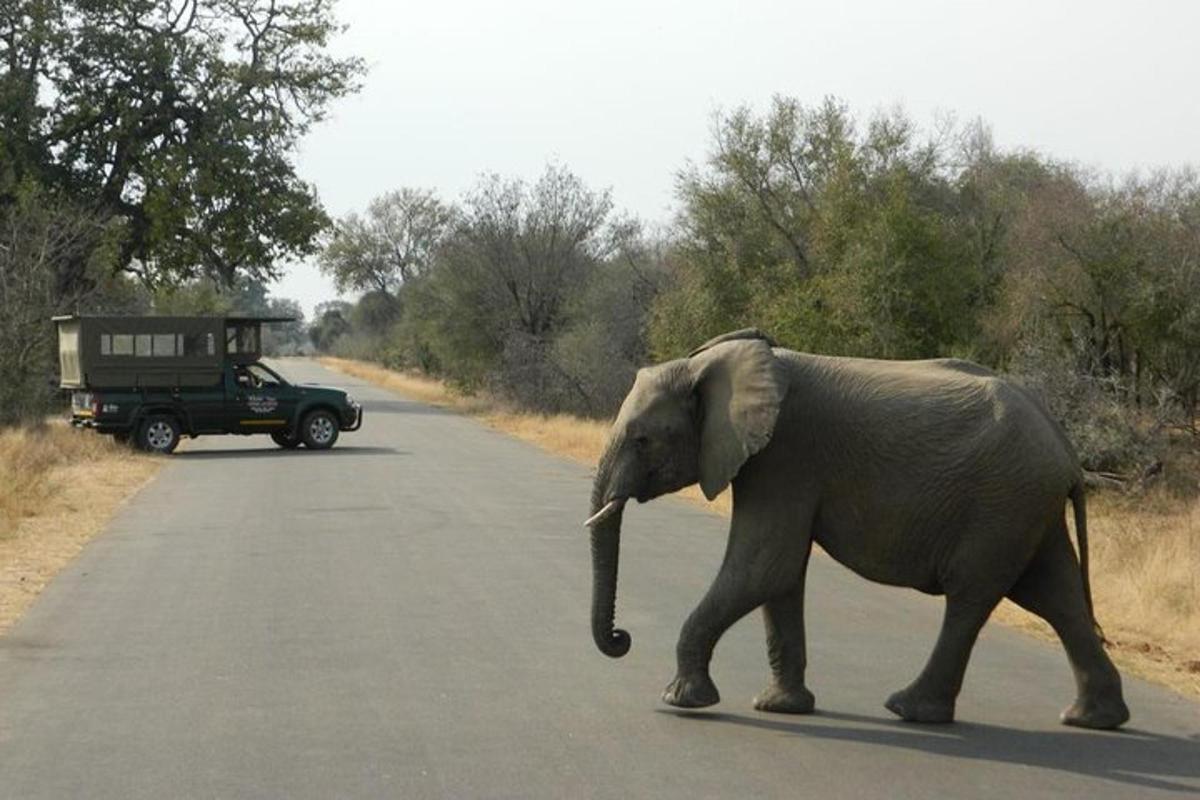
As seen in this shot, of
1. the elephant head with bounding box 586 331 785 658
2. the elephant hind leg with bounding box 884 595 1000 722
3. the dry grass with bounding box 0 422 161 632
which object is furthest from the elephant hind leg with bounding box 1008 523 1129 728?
the dry grass with bounding box 0 422 161 632

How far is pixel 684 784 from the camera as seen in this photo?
7320 millimetres

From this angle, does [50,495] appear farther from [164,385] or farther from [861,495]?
[861,495]

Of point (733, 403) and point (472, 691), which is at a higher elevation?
point (733, 403)

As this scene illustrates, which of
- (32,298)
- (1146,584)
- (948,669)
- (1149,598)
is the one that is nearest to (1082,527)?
(948,669)

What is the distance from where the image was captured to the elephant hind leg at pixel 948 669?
8609 mm

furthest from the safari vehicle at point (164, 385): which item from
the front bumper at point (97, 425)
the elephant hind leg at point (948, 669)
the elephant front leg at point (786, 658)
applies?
the elephant hind leg at point (948, 669)

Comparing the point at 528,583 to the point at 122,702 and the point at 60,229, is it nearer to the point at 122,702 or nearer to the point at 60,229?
the point at 122,702

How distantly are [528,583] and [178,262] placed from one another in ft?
132

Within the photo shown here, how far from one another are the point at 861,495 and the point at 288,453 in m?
22.8

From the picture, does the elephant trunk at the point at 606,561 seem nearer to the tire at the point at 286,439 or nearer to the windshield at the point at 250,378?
the windshield at the point at 250,378

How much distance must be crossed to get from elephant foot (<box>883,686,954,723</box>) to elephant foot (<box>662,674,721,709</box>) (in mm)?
883

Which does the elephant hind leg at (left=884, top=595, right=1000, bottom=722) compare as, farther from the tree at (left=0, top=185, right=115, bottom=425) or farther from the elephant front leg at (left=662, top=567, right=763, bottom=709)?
the tree at (left=0, top=185, right=115, bottom=425)

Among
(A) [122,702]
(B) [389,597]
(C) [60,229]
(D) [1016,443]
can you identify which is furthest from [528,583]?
(C) [60,229]

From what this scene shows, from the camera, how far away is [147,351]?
3058 cm
